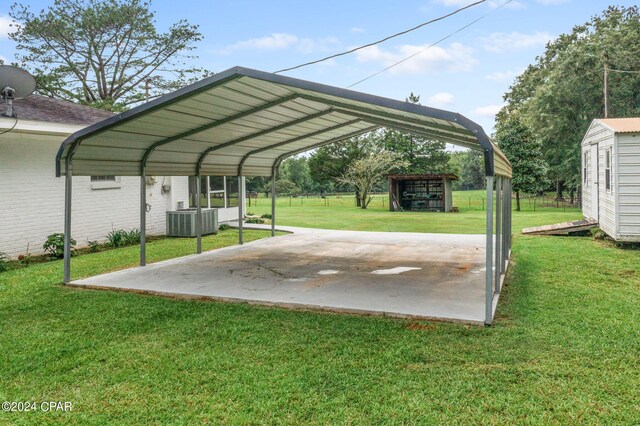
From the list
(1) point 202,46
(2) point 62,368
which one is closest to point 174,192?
(2) point 62,368

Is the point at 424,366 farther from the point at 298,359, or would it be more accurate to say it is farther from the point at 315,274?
the point at 315,274

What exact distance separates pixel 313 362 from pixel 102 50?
2453cm

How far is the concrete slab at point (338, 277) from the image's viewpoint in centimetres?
485

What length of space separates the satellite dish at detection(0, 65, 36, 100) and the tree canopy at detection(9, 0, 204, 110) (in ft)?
60.7

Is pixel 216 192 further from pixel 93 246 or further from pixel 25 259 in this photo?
pixel 25 259

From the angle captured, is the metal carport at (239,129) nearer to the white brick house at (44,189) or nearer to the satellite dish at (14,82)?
the satellite dish at (14,82)

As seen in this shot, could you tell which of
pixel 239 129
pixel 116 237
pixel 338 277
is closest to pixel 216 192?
pixel 116 237

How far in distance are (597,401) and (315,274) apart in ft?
13.8

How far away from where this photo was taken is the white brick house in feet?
26.4

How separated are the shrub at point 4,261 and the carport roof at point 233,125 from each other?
283 centimetres

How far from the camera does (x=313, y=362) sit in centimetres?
332

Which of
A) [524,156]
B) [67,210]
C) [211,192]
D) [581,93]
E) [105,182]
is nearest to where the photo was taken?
[67,210]

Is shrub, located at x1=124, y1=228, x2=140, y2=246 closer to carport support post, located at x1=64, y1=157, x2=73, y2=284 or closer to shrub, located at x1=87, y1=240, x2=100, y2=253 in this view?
shrub, located at x1=87, y1=240, x2=100, y2=253

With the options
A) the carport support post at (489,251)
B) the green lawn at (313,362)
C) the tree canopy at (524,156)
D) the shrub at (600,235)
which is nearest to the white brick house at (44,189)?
the green lawn at (313,362)
